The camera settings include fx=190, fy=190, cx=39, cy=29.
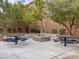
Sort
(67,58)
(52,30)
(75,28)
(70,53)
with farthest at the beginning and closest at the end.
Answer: (52,30) < (75,28) < (70,53) < (67,58)

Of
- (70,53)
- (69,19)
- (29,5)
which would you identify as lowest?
(70,53)

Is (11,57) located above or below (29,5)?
below

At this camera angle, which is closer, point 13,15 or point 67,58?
point 67,58

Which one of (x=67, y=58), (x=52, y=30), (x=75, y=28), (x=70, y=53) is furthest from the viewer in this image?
(x=52, y=30)

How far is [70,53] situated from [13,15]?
6.86 meters

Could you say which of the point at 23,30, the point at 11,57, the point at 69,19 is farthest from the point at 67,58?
the point at 23,30

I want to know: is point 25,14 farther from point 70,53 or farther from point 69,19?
point 70,53

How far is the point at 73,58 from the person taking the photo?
7.45 m

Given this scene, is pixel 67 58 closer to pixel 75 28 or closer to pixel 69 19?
pixel 69 19

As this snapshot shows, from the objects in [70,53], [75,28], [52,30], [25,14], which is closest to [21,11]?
[25,14]

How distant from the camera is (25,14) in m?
14.9

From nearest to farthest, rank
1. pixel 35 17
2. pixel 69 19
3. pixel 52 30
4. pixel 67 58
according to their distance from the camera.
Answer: pixel 67 58 < pixel 35 17 < pixel 69 19 < pixel 52 30

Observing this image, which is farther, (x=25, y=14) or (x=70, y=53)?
(x=25, y=14)

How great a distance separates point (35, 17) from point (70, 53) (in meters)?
4.56
